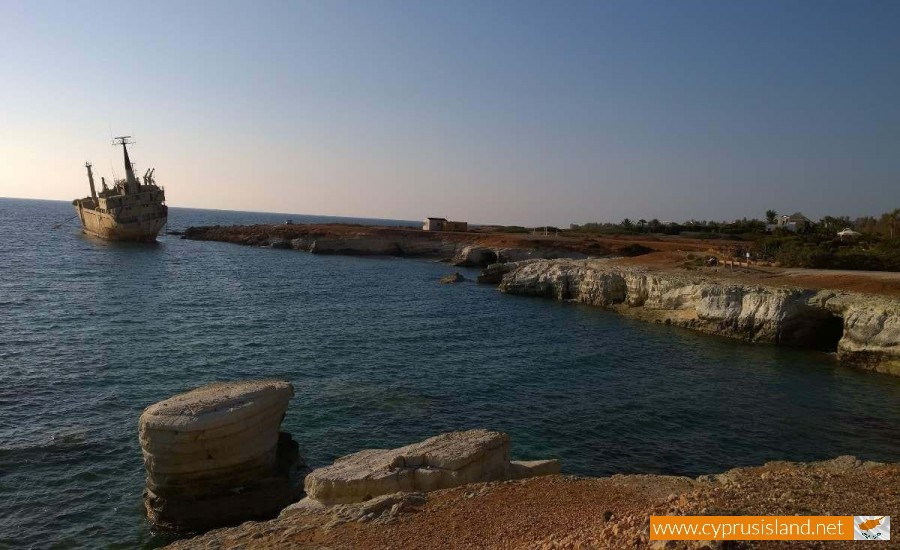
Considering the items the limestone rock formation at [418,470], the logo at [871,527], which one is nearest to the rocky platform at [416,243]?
the limestone rock formation at [418,470]

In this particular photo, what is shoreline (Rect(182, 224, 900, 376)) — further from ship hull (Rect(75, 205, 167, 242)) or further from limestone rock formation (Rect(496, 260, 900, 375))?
ship hull (Rect(75, 205, 167, 242))

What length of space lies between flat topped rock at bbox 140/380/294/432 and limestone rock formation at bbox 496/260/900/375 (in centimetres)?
2769

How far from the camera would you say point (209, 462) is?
12.7m

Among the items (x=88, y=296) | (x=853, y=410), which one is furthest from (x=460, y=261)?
(x=853, y=410)

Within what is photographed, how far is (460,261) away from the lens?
75.6 m

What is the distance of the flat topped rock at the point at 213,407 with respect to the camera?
12.3m

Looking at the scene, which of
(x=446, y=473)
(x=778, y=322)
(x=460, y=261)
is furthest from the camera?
(x=460, y=261)

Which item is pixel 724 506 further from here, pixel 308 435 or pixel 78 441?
pixel 78 441

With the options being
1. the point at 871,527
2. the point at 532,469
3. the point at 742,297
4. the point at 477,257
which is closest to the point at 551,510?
the point at 532,469

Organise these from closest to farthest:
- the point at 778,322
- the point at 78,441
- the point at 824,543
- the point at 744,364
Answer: the point at 824,543
the point at 78,441
the point at 744,364
the point at 778,322

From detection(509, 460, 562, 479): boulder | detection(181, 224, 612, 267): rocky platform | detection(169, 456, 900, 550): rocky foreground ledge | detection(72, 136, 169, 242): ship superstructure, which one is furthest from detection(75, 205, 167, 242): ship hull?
detection(509, 460, 562, 479): boulder

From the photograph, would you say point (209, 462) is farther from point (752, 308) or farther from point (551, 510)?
point (752, 308)

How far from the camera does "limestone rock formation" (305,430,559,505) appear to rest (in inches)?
432

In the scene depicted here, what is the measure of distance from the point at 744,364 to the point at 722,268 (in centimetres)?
Answer: 1645
